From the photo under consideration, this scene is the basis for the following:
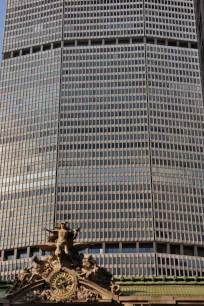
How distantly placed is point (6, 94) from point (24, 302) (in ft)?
481

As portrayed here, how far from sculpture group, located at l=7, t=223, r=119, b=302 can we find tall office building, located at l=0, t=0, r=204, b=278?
10561 cm

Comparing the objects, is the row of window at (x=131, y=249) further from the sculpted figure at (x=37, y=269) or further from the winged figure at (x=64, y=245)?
the sculpted figure at (x=37, y=269)

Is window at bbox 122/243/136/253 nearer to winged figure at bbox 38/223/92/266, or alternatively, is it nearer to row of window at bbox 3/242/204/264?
row of window at bbox 3/242/204/264

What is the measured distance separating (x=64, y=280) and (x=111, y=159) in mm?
121840

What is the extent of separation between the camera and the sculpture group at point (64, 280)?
2258 inches

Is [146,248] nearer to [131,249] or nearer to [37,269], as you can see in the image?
[131,249]

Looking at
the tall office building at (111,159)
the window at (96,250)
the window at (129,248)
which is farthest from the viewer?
the tall office building at (111,159)

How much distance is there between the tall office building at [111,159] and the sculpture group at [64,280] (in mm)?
105612

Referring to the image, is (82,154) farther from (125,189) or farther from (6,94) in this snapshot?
(6,94)

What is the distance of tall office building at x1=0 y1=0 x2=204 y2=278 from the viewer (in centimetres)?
17050

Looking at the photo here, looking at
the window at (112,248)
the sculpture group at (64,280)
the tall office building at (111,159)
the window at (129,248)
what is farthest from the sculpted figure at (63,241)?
the window at (129,248)

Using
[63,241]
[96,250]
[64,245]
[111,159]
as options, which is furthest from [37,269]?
[111,159]

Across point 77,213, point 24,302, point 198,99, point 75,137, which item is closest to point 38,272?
point 24,302

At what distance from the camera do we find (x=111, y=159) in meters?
180
